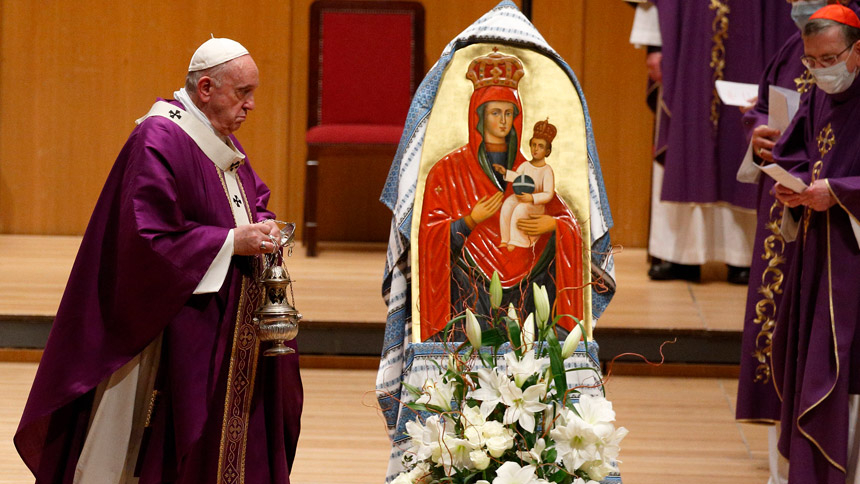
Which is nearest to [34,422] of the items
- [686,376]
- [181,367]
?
[181,367]

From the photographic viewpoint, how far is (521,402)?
2000mm

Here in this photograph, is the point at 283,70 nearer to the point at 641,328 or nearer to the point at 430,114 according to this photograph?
the point at 641,328

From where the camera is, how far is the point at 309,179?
686 centimetres

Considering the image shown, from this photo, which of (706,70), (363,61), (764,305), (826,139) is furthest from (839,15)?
(363,61)

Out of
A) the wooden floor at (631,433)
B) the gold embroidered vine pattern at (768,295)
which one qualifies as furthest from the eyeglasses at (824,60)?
the wooden floor at (631,433)

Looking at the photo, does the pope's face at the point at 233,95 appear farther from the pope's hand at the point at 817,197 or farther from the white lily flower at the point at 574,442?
the pope's hand at the point at 817,197

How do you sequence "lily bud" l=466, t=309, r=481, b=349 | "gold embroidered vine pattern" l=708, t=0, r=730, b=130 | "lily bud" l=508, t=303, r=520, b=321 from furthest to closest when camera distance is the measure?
"gold embroidered vine pattern" l=708, t=0, r=730, b=130, "lily bud" l=508, t=303, r=520, b=321, "lily bud" l=466, t=309, r=481, b=349

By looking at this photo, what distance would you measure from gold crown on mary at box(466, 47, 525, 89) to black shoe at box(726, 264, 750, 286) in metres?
3.51

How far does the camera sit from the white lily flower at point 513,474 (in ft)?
6.34

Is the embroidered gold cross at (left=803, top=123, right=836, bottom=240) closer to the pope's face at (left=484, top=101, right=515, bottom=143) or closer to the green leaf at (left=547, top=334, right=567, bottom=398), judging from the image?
the pope's face at (left=484, top=101, right=515, bottom=143)

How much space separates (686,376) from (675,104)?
163 cm

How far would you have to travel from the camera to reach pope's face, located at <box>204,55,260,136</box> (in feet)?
10.4

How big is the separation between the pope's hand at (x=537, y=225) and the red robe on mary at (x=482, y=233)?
0.6 inches

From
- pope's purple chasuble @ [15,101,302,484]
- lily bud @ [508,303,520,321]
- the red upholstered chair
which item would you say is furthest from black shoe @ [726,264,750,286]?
Result: lily bud @ [508,303,520,321]
